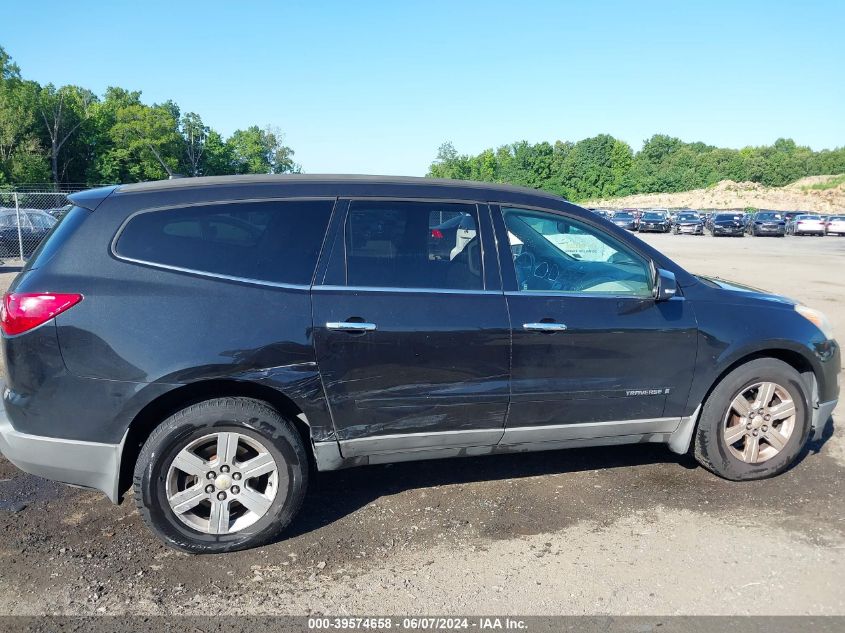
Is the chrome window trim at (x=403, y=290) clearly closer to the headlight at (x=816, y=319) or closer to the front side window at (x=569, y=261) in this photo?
the front side window at (x=569, y=261)

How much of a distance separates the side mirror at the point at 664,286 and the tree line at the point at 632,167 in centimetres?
9039

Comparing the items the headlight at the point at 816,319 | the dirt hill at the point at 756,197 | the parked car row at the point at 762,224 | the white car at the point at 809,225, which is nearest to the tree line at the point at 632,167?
the dirt hill at the point at 756,197

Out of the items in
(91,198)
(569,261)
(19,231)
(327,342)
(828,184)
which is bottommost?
(19,231)

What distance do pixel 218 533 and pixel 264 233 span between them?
154cm

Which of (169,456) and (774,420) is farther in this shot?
(774,420)

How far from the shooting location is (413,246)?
3.71m

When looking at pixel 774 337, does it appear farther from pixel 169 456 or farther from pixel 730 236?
pixel 730 236

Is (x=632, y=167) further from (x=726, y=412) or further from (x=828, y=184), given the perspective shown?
(x=726, y=412)

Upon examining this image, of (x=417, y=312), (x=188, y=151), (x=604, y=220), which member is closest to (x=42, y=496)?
(x=417, y=312)

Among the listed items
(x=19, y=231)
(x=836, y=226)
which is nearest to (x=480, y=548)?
(x=19, y=231)

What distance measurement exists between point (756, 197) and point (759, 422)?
295ft

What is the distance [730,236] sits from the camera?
1709 inches

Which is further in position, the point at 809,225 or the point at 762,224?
the point at 762,224

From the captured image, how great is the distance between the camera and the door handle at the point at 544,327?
370 cm
